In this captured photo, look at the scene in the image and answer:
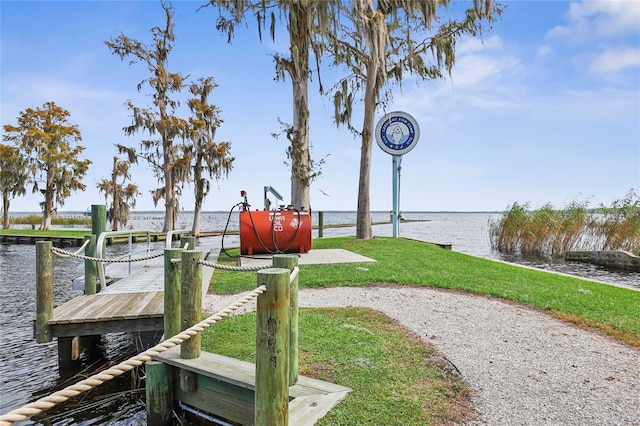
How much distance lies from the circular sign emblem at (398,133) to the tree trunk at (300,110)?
108 inches

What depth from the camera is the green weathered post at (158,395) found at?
398 centimetres

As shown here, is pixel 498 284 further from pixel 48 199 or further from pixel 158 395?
pixel 48 199

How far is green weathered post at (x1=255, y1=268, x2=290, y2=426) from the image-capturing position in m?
2.62

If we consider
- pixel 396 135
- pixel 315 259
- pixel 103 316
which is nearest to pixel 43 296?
pixel 103 316

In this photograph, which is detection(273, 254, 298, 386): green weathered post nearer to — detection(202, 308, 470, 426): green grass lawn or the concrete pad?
detection(202, 308, 470, 426): green grass lawn

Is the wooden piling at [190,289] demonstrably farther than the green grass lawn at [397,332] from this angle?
Yes

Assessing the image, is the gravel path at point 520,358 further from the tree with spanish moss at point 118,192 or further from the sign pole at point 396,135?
the tree with spanish moss at point 118,192

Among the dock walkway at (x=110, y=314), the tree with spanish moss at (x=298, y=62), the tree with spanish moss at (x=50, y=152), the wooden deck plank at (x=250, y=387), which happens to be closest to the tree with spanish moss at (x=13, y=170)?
the tree with spanish moss at (x=50, y=152)

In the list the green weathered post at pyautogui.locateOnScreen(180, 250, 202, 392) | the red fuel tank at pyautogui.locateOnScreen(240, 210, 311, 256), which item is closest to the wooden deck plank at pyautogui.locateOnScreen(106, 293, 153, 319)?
the green weathered post at pyautogui.locateOnScreen(180, 250, 202, 392)

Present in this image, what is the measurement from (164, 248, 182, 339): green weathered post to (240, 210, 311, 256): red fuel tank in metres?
6.89

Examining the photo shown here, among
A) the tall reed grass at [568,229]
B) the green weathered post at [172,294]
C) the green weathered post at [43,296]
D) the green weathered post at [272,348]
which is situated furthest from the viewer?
the tall reed grass at [568,229]

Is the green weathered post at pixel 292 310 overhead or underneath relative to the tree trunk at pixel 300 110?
underneath

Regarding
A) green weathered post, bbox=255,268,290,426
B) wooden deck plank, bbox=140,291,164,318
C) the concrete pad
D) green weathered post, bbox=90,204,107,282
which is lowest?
wooden deck plank, bbox=140,291,164,318

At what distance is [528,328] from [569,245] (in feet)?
52.1
